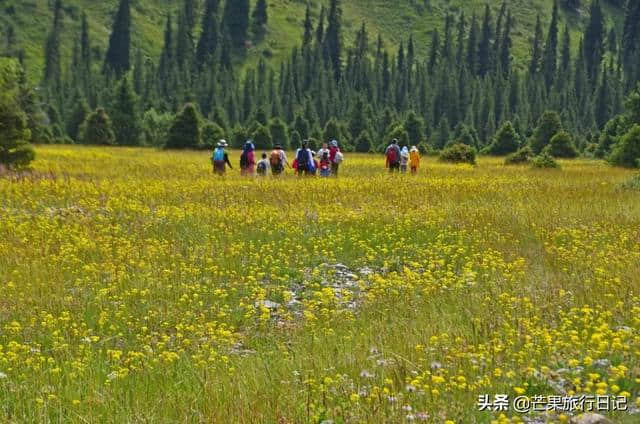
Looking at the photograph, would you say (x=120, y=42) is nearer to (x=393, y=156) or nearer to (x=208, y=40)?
(x=208, y=40)

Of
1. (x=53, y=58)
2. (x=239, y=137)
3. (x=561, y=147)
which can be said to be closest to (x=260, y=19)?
(x=53, y=58)

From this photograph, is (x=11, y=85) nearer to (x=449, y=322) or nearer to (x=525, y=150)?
(x=449, y=322)

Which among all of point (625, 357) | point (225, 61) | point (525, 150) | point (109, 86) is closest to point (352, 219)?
point (625, 357)

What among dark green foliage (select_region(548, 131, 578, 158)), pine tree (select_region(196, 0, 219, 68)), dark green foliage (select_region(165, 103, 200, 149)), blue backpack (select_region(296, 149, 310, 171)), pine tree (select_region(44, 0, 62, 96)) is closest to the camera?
blue backpack (select_region(296, 149, 310, 171))

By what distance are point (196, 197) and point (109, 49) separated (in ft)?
539

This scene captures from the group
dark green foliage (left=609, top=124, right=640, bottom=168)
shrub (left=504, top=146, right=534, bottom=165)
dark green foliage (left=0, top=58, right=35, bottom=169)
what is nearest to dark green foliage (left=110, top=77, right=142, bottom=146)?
shrub (left=504, top=146, right=534, bottom=165)

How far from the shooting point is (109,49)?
17100cm

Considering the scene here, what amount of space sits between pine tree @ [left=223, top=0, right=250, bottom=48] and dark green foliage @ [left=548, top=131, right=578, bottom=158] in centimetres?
13960

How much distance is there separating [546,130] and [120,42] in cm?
13280

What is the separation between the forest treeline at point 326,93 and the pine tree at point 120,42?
0.84ft

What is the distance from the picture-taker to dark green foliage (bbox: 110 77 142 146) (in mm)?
84500

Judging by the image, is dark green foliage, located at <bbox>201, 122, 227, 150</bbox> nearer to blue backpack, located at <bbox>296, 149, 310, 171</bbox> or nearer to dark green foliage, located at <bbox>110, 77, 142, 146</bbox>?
dark green foliage, located at <bbox>110, 77, 142, 146</bbox>

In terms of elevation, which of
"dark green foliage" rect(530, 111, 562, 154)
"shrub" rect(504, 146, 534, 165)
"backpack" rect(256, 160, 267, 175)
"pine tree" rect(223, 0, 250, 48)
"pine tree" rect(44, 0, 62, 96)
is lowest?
"backpack" rect(256, 160, 267, 175)

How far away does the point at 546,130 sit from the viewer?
65.6 metres
